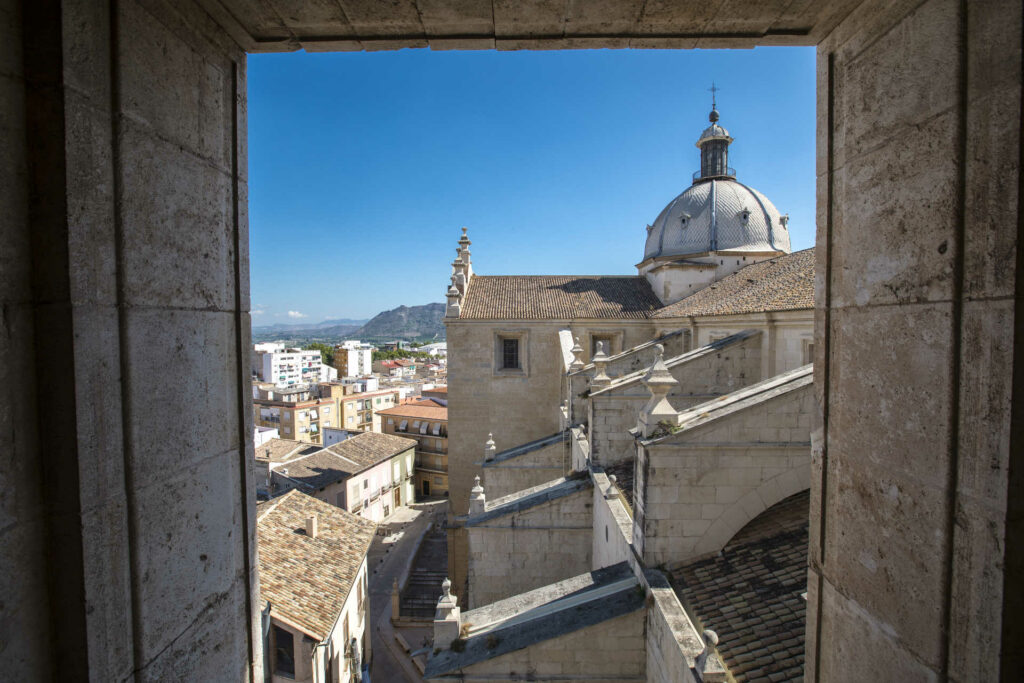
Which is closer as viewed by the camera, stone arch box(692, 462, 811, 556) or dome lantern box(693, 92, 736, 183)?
stone arch box(692, 462, 811, 556)

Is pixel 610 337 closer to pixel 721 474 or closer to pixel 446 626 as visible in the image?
pixel 721 474

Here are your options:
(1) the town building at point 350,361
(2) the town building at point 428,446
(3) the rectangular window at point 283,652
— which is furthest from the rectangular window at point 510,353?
(1) the town building at point 350,361

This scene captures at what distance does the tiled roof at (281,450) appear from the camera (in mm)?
25456

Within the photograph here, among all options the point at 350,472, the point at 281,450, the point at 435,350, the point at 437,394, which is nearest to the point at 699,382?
the point at 350,472

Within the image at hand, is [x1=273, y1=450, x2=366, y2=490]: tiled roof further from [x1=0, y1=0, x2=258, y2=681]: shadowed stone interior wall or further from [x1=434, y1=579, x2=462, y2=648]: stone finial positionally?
[x1=0, y1=0, x2=258, y2=681]: shadowed stone interior wall

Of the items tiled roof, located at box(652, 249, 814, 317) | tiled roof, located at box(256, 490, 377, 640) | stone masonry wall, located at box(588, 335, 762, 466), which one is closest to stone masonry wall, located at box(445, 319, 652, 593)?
tiled roof, located at box(652, 249, 814, 317)

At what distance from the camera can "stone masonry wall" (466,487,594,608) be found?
8.97 m

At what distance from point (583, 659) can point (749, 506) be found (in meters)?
2.67

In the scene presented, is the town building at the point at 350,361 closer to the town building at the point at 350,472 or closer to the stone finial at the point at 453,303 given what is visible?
the town building at the point at 350,472

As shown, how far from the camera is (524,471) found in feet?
43.9

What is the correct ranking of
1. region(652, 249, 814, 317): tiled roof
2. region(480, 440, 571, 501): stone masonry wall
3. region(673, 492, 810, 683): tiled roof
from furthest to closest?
region(480, 440, 571, 501): stone masonry wall, region(652, 249, 814, 317): tiled roof, region(673, 492, 810, 683): tiled roof

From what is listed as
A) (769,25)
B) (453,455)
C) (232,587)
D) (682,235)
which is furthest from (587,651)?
(682,235)

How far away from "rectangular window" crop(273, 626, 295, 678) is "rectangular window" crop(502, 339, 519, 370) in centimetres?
1044

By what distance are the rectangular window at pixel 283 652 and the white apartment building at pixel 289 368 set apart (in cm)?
6585
